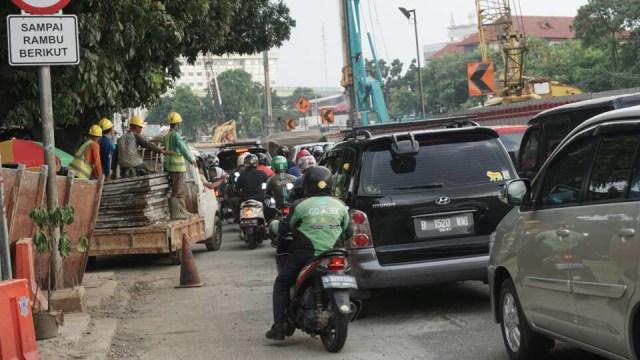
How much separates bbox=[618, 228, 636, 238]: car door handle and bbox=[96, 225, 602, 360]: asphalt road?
2290 millimetres

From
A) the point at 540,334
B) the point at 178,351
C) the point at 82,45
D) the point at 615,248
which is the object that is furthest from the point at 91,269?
the point at 615,248

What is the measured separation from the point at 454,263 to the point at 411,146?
1.22m

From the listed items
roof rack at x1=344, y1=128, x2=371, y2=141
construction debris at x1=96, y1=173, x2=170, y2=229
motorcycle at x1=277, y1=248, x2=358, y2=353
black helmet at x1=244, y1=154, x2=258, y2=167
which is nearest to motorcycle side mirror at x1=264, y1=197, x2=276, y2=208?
construction debris at x1=96, y1=173, x2=170, y2=229

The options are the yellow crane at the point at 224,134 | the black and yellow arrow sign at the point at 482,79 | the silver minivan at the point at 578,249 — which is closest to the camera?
the silver minivan at the point at 578,249

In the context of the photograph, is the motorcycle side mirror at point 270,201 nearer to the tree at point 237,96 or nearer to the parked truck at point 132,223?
the parked truck at point 132,223

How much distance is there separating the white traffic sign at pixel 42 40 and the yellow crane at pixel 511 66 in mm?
47765

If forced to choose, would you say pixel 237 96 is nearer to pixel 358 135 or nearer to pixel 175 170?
pixel 175 170

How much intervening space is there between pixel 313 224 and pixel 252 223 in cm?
963

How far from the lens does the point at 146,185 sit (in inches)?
565

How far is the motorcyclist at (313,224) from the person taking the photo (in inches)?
318

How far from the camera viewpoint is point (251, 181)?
60.1ft

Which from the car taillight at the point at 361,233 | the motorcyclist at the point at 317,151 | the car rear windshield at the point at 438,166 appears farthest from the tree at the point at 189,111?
the car taillight at the point at 361,233

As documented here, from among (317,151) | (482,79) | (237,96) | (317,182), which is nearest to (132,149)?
(317,182)

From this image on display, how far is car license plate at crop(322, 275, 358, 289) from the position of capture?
25.2ft
